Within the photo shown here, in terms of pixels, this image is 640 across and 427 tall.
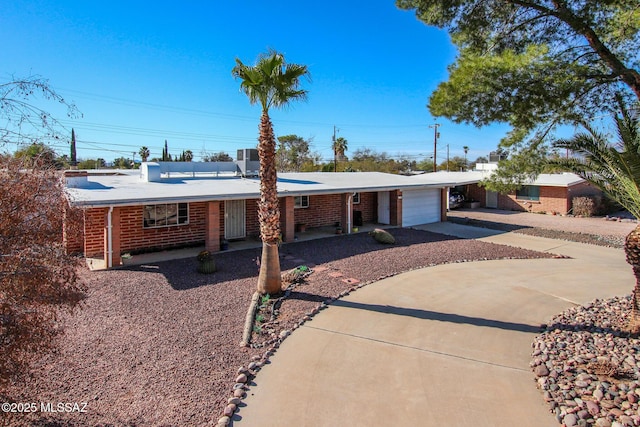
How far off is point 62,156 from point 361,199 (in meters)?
17.3

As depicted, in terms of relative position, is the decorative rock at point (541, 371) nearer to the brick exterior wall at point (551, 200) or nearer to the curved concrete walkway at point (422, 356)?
the curved concrete walkway at point (422, 356)

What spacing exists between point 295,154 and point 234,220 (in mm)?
40606

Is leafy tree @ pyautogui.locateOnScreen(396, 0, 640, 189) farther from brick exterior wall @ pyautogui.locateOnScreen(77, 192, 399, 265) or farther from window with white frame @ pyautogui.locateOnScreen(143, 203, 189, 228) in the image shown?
window with white frame @ pyautogui.locateOnScreen(143, 203, 189, 228)

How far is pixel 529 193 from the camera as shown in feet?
90.9

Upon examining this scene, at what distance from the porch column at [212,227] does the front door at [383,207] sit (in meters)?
9.82

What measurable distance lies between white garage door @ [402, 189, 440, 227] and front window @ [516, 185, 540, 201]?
899 centimetres

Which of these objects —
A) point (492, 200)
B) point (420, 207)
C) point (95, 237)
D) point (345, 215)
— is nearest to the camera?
point (95, 237)

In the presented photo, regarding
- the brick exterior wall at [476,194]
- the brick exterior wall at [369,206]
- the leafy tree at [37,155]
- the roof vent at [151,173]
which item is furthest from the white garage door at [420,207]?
the leafy tree at [37,155]

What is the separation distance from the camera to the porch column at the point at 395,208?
66.1 feet

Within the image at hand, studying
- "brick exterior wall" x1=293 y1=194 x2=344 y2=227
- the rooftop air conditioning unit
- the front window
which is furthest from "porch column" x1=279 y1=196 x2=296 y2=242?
the front window

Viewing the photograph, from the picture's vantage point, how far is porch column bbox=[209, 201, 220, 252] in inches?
547

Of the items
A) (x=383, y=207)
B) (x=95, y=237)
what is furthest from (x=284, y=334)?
(x=383, y=207)

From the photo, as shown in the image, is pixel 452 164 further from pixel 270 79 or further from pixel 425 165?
pixel 270 79

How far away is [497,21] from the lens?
26.8ft
